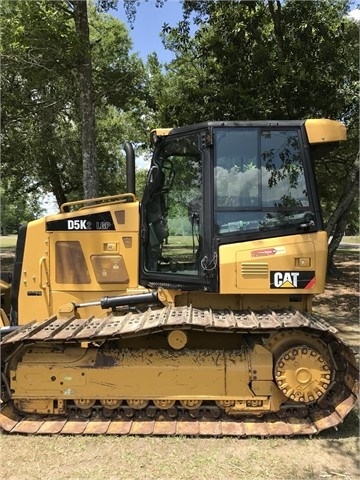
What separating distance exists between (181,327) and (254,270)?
880 millimetres

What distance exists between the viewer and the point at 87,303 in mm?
4840

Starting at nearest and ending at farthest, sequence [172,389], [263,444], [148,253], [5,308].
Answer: [263,444], [172,389], [148,253], [5,308]

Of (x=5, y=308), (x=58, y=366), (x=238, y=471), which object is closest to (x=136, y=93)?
(x=5, y=308)

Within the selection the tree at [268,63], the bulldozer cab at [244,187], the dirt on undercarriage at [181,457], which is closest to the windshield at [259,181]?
the bulldozer cab at [244,187]

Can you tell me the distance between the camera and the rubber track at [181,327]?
13.3 ft

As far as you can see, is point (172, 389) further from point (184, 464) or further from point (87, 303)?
point (87, 303)

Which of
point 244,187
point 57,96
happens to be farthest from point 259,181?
point 57,96

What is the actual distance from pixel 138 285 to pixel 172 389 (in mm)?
1123

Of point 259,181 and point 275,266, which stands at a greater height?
point 259,181

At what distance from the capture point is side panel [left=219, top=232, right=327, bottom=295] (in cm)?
433

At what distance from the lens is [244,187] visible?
4.40 m

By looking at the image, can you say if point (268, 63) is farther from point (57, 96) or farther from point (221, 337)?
point (221, 337)

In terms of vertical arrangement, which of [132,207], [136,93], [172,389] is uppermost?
[136,93]

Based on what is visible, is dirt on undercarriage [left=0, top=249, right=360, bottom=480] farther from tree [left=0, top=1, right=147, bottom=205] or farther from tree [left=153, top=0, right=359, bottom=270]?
tree [left=0, top=1, right=147, bottom=205]
